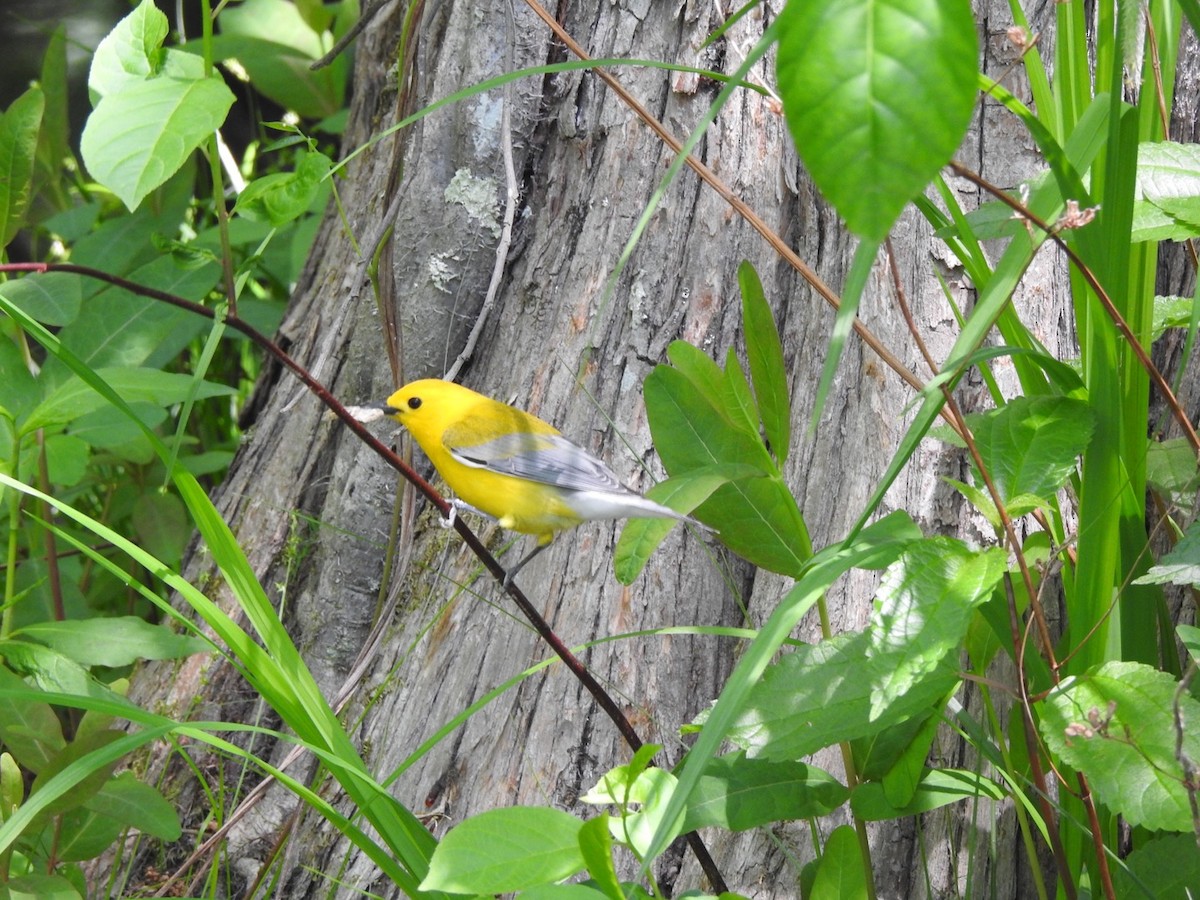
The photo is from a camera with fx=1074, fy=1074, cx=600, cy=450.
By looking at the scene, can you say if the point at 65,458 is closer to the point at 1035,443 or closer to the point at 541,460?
the point at 541,460

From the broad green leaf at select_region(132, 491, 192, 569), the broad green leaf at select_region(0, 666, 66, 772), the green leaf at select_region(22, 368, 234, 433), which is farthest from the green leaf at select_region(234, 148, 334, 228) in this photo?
the broad green leaf at select_region(132, 491, 192, 569)

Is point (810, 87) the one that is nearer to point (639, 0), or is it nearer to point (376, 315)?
point (639, 0)

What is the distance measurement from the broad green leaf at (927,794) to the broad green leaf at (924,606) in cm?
29

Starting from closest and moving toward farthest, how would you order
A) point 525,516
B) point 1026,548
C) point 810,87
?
point 810,87, point 1026,548, point 525,516

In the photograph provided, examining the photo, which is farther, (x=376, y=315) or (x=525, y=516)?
(x=376, y=315)

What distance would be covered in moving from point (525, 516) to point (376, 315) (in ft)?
3.05

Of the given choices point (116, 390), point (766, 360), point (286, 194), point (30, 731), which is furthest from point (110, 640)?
point (766, 360)

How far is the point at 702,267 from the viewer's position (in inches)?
98.6

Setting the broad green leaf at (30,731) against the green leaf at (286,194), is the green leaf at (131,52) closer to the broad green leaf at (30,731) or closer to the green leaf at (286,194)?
the green leaf at (286,194)

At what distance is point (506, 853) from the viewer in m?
1.30

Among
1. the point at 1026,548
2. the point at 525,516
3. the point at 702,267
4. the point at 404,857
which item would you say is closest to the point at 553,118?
the point at 702,267

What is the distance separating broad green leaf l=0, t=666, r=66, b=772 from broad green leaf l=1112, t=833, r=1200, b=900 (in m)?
1.85

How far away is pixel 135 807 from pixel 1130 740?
1.71 meters

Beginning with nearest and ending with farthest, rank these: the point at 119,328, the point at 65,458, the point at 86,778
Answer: the point at 86,778
the point at 65,458
the point at 119,328
